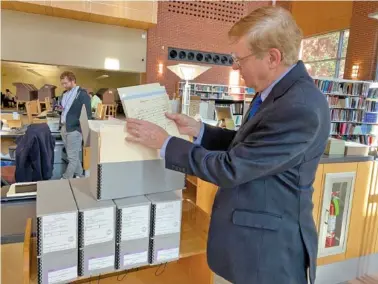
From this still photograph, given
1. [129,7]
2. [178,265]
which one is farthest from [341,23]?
[178,265]

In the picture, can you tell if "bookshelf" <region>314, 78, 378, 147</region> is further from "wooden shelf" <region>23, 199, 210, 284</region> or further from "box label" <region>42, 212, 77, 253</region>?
"box label" <region>42, 212, 77, 253</region>

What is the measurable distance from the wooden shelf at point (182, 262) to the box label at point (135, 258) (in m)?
0.19

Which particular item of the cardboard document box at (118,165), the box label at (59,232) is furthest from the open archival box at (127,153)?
the box label at (59,232)

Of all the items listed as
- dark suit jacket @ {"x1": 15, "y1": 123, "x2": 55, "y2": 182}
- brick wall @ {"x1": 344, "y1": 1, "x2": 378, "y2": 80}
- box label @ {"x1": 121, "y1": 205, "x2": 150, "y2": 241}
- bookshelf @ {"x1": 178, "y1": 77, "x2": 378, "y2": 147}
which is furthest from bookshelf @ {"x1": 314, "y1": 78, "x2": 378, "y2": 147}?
box label @ {"x1": 121, "y1": 205, "x2": 150, "y2": 241}

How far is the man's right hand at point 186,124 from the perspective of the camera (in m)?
1.17

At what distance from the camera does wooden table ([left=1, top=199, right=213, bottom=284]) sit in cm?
115

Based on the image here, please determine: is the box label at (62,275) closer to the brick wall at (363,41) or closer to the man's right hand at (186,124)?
the man's right hand at (186,124)

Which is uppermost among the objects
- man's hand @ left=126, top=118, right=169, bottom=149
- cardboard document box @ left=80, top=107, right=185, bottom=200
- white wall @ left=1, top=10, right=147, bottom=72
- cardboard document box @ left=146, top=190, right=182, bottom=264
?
white wall @ left=1, top=10, right=147, bottom=72

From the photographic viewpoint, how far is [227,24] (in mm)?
10617

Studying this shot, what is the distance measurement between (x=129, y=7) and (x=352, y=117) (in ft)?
21.4

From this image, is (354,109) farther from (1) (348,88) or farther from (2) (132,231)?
(2) (132,231)

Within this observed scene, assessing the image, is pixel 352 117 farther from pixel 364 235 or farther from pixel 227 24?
pixel 364 235

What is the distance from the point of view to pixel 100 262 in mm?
1082

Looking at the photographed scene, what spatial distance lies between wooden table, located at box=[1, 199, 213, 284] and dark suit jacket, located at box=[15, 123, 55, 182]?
7.31ft
